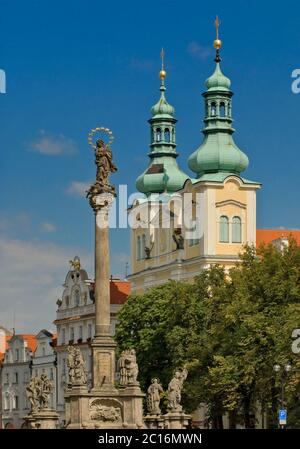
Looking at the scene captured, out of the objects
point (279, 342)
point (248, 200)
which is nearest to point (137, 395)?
point (279, 342)

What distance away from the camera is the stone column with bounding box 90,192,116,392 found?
49656 mm

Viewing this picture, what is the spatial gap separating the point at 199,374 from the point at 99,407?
1968 centimetres

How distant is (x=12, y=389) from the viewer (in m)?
123

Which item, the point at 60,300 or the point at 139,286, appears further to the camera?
the point at 60,300

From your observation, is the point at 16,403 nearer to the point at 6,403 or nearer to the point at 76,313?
the point at 6,403

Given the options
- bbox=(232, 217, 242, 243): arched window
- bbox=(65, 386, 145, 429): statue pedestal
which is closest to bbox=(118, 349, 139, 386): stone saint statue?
bbox=(65, 386, 145, 429): statue pedestal

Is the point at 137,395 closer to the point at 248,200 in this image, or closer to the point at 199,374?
the point at 199,374

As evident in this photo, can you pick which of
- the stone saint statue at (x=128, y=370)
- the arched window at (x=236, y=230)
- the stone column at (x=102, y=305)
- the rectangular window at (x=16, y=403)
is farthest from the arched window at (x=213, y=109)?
the stone saint statue at (x=128, y=370)

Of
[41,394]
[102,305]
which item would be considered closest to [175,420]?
[41,394]

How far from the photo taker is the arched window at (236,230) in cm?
9262

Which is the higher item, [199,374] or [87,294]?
[87,294]

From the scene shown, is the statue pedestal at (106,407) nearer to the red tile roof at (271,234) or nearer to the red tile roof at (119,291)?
the red tile roof at (271,234)

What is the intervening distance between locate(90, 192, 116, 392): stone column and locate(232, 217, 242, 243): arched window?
1627 inches

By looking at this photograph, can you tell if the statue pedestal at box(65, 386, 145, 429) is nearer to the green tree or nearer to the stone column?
the stone column
